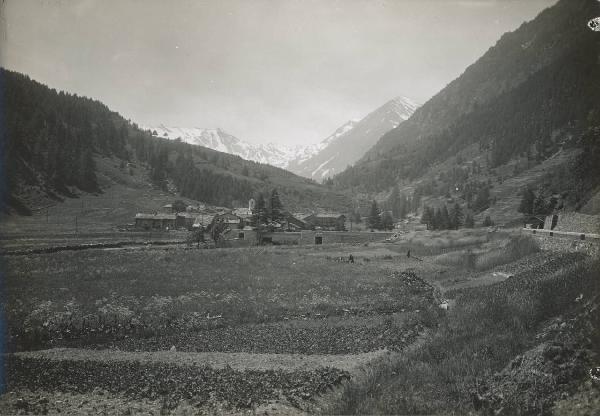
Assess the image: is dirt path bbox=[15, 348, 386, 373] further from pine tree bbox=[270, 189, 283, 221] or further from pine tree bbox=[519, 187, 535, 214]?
pine tree bbox=[519, 187, 535, 214]

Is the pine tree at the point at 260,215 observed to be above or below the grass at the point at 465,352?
above

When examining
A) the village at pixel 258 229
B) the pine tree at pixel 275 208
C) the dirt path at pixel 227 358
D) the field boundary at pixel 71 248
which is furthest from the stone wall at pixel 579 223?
the field boundary at pixel 71 248

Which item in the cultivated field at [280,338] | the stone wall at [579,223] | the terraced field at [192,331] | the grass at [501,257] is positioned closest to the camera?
the cultivated field at [280,338]

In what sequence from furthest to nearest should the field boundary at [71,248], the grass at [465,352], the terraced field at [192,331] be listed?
1. the field boundary at [71,248]
2. the terraced field at [192,331]
3. the grass at [465,352]

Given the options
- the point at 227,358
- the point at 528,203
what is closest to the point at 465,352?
the point at 227,358

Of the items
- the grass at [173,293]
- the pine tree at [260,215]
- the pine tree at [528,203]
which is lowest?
the grass at [173,293]

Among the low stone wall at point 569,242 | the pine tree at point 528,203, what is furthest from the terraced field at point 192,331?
the pine tree at point 528,203

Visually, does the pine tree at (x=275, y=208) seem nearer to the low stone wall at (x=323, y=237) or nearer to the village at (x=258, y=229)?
the village at (x=258, y=229)

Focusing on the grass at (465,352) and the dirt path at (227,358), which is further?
the dirt path at (227,358)
